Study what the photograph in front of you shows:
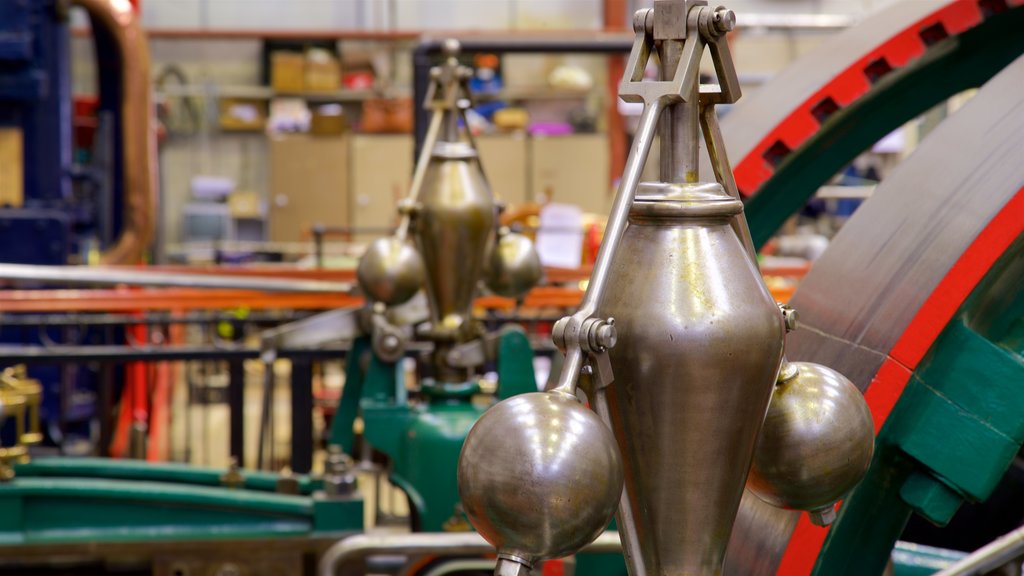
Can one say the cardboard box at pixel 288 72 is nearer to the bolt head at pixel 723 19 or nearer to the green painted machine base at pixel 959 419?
the green painted machine base at pixel 959 419

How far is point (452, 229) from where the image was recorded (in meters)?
2.17

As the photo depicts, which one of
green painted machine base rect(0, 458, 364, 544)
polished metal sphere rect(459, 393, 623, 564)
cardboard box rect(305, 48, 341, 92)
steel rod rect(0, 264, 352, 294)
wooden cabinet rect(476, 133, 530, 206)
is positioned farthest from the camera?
cardboard box rect(305, 48, 341, 92)

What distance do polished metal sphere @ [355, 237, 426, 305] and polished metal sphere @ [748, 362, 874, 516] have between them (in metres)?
1.27

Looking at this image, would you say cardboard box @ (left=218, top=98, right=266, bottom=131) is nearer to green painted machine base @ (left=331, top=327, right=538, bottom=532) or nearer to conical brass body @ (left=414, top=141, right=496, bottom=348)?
green painted machine base @ (left=331, top=327, right=538, bottom=532)

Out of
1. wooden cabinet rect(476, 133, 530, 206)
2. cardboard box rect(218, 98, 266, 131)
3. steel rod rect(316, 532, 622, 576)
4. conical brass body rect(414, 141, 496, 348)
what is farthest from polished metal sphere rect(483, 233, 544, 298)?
cardboard box rect(218, 98, 266, 131)

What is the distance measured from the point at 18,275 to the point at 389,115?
8473mm

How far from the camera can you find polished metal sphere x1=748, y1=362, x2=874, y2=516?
76 cm

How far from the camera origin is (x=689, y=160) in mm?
787

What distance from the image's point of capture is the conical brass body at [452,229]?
2.17 metres

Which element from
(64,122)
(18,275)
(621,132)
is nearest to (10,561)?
(18,275)

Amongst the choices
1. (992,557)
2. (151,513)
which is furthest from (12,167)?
(992,557)

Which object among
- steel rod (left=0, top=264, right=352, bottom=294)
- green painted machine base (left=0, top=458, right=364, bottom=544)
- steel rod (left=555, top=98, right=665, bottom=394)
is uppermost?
steel rod (left=555, top=98, right=665, bottom=394)

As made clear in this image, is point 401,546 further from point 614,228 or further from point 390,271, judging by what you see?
point 614,228

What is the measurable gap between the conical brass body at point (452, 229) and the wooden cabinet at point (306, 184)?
8949mm
